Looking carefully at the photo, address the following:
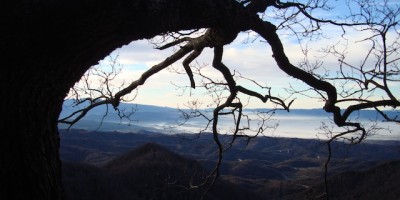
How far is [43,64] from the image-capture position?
1754mm

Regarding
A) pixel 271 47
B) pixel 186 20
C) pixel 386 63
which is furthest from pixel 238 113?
pixel 186 20

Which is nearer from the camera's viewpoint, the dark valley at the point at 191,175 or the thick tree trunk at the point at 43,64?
the thick tree trunk at the point at 43,64

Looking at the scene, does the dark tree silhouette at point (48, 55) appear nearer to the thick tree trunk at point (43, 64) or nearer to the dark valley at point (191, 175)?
the thick tree trunk at point (43, 64)

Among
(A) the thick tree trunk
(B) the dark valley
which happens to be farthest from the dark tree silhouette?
(B) the dark valley

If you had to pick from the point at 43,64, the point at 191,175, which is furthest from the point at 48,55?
the point at 191,175

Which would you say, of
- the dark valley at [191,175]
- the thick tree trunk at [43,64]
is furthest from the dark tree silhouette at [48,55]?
the dark valley at [191,175]

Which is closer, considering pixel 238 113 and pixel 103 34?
pixel 103 34

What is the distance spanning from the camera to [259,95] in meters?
4.45

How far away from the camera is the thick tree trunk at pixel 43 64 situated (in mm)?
1658

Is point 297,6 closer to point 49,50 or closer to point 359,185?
point 49,50

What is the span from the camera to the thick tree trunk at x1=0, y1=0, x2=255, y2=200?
5.44 ft

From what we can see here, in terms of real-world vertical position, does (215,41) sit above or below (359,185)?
above

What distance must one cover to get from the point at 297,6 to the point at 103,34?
2.95 meters

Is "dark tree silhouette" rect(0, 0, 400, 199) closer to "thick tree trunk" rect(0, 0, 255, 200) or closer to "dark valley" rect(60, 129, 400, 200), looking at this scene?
"thick tree trunk" rect(0, 0, 255, 200)
